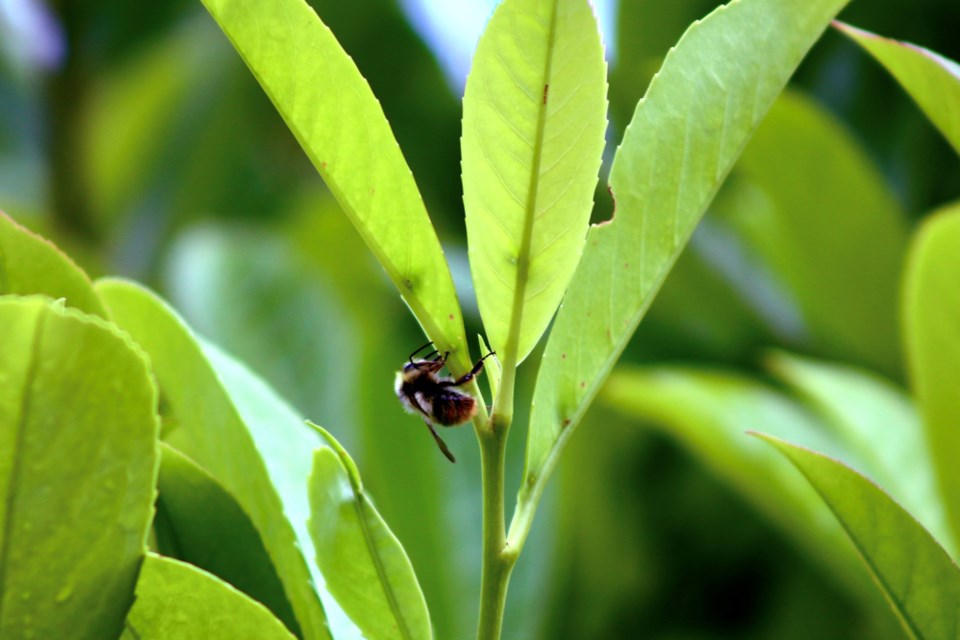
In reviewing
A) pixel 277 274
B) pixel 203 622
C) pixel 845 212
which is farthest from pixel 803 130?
pixel 203 622

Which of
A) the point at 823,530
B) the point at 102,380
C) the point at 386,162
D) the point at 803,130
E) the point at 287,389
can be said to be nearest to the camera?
the point at 102,380

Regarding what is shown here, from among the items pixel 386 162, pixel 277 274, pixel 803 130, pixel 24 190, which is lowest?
pixel 24 190

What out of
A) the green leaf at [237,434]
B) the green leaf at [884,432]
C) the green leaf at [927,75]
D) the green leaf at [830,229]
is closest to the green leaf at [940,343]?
the green leaf at [884,432]

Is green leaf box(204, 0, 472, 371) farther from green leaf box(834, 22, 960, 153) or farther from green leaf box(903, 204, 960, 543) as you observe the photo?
green leaf box(903, 204, 960, 543)

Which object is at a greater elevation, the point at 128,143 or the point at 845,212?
the point at 845,212

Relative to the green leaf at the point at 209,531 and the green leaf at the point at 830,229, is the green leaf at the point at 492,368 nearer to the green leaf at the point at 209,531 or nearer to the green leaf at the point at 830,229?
the green leaf at the point at 209,531

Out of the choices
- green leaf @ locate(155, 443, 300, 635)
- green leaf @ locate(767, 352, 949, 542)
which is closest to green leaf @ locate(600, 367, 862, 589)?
green leaf @ locate(767, 352, 949, 542)

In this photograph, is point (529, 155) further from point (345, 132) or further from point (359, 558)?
point (359, 558)

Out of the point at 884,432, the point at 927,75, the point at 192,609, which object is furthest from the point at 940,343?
the point at 192,609

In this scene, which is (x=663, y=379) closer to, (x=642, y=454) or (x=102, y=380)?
(x=642, y=454)
